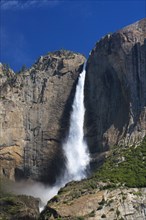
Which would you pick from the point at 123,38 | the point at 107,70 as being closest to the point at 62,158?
the point at 107,70

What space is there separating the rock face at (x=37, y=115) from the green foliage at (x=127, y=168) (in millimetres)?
15745

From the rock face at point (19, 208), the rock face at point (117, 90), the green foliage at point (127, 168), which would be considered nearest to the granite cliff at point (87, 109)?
the rock face at point (117, 90)

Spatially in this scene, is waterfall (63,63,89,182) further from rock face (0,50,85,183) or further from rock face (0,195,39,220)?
rock face (0,195,39,220)

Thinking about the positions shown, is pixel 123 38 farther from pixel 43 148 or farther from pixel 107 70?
pixel 43 148

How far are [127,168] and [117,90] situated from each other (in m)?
19.8

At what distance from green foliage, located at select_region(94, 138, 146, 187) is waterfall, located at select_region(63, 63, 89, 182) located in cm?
1034

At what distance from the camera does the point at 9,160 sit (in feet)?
252

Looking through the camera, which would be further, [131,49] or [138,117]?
[131,49]

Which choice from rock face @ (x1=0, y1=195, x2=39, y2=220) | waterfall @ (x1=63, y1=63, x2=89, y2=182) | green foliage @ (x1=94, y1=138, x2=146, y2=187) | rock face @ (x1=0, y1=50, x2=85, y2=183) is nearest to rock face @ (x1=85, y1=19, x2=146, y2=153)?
waterfall @ (x1=63, y1=63, x2=89, y2=182)

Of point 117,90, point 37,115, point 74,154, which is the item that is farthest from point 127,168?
point 37,115

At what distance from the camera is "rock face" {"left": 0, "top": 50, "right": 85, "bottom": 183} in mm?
77375

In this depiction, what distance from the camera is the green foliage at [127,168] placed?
54906mm

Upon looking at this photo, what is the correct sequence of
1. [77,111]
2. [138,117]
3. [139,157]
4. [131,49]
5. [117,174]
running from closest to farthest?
[117,174], [139,157], [138,117], [131,49], [77,111]

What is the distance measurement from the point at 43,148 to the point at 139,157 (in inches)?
839
